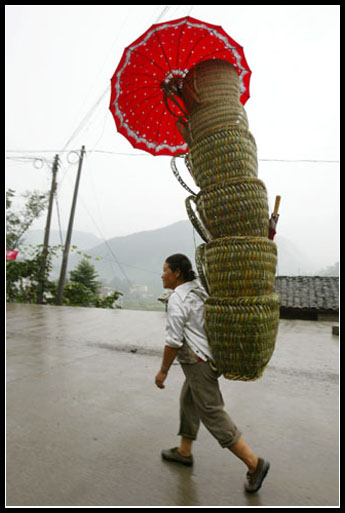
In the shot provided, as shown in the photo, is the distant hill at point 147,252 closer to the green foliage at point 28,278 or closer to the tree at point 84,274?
the tree at point 84,274

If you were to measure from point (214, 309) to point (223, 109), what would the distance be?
120cm

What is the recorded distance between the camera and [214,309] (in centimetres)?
194

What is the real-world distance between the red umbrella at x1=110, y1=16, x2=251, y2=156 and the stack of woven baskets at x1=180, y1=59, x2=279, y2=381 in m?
0.38

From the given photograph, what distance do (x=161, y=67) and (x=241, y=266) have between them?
62.0 inches

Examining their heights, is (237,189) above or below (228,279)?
above

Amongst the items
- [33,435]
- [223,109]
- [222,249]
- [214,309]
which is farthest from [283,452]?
[223,109]

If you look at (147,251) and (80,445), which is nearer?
(80,445)

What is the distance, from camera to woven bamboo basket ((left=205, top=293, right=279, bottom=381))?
1861mm

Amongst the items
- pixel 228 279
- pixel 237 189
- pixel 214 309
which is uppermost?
pixel 237 189

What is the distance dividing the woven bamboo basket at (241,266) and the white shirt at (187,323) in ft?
0.63

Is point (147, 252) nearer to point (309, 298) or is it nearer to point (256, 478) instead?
point (309, 298)

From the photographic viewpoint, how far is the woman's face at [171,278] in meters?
2.30

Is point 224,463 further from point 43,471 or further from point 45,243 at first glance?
point 45,243

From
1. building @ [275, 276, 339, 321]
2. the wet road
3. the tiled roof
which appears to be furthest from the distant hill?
the wet road
